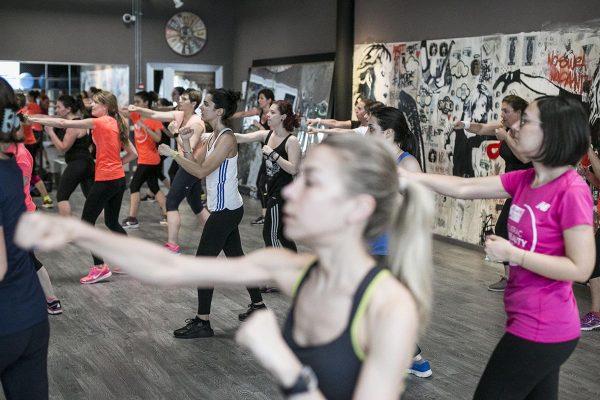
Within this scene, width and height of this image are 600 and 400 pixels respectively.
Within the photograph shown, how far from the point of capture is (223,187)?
4375 mm

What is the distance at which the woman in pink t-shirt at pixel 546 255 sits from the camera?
2.10 metres

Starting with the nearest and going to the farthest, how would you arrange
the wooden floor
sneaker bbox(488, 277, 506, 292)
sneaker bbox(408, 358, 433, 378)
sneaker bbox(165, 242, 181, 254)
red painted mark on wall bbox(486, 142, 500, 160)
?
the wooden floor → sneaker bbox(408, 358, 433, 378) → sneaker bbox(488, 277, 506, 292) → sneaker bbox(165, 242, 181, 254) → red painted mark on wall bbox(486, 142, 500, 160)

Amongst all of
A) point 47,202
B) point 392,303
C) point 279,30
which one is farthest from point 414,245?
point 279,30

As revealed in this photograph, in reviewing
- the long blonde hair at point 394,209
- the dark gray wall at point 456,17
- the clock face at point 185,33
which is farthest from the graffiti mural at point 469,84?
the long blonde hair at point 394,209

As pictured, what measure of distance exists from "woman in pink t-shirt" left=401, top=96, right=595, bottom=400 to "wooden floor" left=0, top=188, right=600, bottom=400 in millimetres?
1466

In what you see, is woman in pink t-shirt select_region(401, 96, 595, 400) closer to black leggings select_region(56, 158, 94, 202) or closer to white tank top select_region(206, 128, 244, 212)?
white tank top select_region(206, 128, 244, 212)

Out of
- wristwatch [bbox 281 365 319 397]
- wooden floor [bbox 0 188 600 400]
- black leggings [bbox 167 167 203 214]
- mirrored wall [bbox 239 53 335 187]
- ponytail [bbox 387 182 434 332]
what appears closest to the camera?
wristwatch [bbox 281 365 319 397]

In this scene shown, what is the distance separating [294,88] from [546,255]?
8342 millimetres

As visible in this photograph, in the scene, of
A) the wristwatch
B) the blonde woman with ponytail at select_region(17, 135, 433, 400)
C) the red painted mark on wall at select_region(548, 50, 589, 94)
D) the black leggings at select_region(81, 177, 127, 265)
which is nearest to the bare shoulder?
the blonde woman with ponytail at select_region(17, 135, 433, 400)

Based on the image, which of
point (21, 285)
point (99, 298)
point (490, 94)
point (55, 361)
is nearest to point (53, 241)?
point (21, 285)

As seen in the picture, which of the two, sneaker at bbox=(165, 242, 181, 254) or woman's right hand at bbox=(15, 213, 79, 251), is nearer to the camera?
woman's right hand at bbox=(15, 213, 79, 251)

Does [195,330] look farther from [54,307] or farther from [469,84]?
[469,84]

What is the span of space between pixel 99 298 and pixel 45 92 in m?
7.12

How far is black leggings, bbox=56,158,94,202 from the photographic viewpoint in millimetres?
6406
